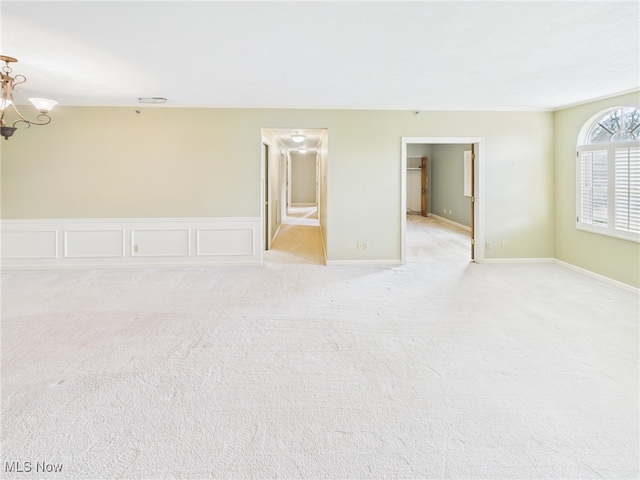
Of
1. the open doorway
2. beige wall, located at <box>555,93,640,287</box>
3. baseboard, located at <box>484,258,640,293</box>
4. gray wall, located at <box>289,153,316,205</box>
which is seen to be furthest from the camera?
gray wall, located at <box>289,153,316,205</box>

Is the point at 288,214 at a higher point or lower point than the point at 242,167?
lower

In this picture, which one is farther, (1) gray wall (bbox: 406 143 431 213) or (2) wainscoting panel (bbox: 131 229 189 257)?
(1) gray wall (bbox: 406 143 431 213)

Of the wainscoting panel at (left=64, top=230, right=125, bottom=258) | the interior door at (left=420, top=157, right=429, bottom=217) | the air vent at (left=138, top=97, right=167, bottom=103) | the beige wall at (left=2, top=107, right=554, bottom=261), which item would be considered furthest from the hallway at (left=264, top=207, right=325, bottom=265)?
the interior door at (left=420, top=157, right=429, bottom=217)

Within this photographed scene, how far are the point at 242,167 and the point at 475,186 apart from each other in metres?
3.60

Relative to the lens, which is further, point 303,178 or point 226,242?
point 303,178

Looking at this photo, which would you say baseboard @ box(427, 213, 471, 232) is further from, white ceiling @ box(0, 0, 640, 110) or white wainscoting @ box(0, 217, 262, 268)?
white wainscoting @ box(0, 217, 262, 268)

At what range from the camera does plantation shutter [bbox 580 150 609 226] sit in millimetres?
4641

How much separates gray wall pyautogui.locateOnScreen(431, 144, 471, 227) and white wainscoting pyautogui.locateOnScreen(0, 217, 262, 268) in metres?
6.33

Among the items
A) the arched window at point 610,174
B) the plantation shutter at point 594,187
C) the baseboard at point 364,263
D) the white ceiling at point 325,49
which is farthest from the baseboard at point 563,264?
the white ceiling at point 325,49

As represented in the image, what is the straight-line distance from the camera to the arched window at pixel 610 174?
166 inches

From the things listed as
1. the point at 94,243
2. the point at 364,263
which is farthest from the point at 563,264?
the point at 94,243

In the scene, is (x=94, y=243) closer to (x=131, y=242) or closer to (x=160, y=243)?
(x=131, y=242)

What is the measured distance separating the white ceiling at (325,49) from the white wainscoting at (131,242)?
1.79 meters

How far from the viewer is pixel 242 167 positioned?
213 inches
